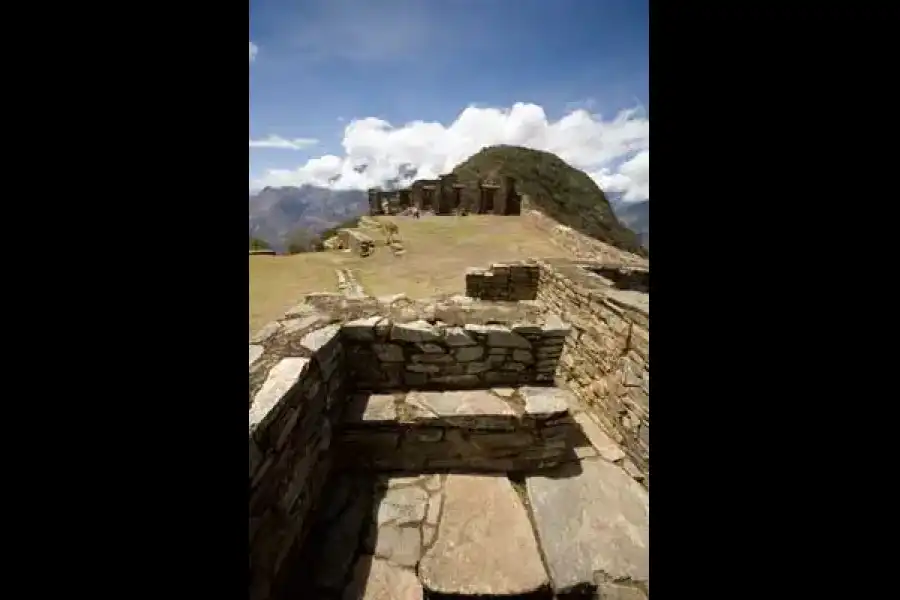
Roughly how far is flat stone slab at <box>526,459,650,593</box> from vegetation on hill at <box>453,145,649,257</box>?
50725 millimetres

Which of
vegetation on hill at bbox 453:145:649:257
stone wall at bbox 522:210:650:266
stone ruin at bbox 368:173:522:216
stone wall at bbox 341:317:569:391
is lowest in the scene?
stone wall at bbox 341:317:569:391

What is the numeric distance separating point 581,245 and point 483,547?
13.2 metres

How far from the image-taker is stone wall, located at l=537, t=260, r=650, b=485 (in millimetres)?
4379

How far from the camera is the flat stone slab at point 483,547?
271 centimetres

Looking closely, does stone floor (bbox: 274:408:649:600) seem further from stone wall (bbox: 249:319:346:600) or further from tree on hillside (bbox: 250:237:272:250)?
tree on hillside (bbox: 250:237:272:250)

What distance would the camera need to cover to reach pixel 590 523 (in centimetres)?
321
